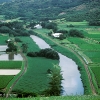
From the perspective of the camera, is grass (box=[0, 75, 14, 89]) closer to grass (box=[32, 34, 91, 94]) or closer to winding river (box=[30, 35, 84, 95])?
winding river (box=[30, 35, 84, 95])

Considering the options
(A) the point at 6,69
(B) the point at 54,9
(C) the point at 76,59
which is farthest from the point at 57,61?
(B) the point at 54,9

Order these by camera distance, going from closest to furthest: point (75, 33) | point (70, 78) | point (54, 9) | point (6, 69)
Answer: point (70, 78) → point (6, 69) → point (75, 33) → point (54, 9)

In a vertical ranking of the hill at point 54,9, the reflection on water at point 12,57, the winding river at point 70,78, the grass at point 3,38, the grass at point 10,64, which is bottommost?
the winding river at point 70,78

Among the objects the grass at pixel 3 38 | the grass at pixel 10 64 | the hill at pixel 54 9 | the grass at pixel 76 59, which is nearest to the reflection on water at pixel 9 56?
the grass at pixel 10 64

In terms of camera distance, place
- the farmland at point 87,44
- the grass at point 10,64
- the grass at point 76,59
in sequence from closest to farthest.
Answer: the grass at point 76,59
the grass at point 10,64
the farmland at point 87,44

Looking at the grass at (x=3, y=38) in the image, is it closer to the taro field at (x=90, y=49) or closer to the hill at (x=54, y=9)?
the taro field at (x=90, y=49)

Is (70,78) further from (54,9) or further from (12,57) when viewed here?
(54,9)

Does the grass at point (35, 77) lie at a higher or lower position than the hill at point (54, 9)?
lower

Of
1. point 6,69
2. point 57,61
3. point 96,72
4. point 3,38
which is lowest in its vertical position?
point 96,72

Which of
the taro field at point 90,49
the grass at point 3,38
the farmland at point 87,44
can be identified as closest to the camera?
the taro field at point 90,49
